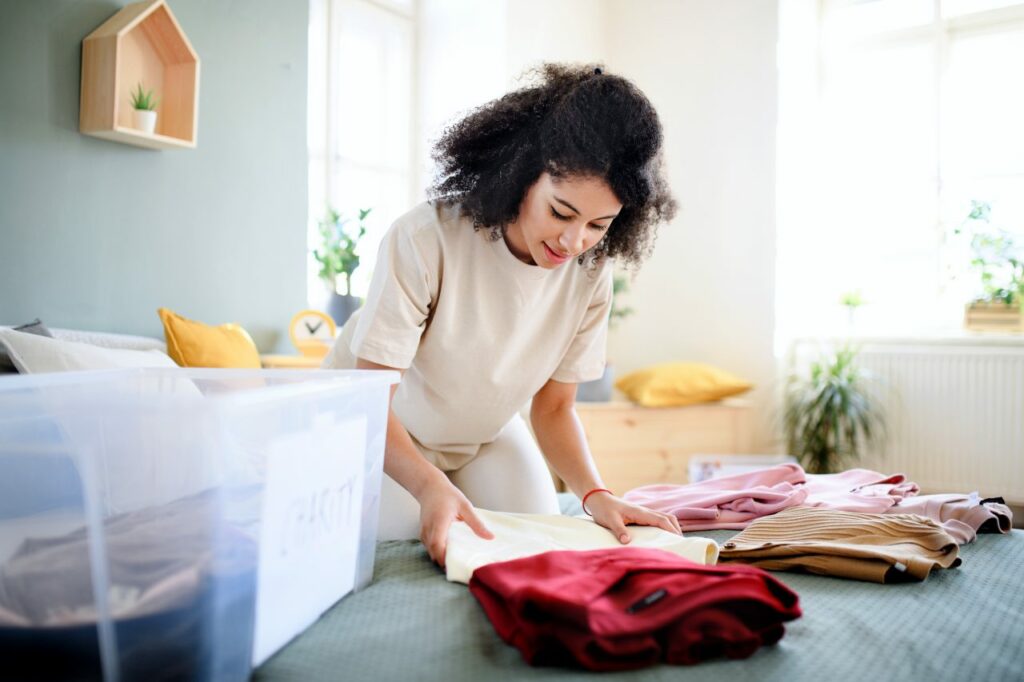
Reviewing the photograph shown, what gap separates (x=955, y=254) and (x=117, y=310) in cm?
361

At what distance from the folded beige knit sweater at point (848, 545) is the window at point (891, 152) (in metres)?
3.10

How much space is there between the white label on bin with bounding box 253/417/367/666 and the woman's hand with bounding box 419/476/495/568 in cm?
15

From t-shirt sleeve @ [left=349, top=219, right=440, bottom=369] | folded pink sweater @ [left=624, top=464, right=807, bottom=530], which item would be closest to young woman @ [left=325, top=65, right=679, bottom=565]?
t-shirt sleeve @ [left=349, top=219, right=440, bottom=369]

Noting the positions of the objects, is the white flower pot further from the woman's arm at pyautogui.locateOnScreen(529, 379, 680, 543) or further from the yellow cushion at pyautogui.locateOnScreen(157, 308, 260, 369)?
the woman's arm at pyautogui.locateOnScreen(529, 379, 680, 543)

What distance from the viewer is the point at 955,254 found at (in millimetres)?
4082

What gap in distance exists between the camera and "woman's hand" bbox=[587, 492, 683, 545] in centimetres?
122

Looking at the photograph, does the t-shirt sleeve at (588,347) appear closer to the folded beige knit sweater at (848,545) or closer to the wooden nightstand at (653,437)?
the folded beige knit sweater at (848,545)

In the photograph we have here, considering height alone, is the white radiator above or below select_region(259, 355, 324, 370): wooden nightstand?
below

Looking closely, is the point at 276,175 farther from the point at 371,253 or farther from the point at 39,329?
the point at 39,329

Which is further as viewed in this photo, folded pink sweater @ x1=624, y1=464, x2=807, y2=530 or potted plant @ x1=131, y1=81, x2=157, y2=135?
potted plant @ x1=131, y1=81, x2=157, y2=135

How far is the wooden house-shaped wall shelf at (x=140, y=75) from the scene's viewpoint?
234 centimetres

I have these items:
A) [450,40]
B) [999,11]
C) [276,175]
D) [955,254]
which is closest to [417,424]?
[276,175]

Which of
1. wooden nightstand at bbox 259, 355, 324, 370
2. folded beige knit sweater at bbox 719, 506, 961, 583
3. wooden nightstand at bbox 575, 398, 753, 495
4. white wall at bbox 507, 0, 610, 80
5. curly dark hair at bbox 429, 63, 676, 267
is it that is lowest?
wooden nightstand at bbox 575, 398, 753, 495

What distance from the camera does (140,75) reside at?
2.54 meters
